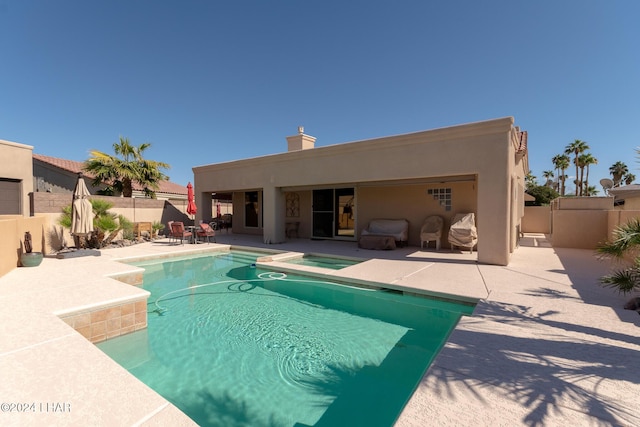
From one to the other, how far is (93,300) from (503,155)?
10.3 meters

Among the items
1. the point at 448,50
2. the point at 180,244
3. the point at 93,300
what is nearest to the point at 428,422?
the point at 93,300

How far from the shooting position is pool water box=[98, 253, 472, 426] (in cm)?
318

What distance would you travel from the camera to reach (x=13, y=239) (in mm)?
7312

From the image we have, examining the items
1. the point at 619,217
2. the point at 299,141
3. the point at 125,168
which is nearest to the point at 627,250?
the point at 619,217

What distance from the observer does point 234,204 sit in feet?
64.0

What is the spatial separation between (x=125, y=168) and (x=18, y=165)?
5.42 meters

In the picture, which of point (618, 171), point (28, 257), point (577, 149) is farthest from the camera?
point (618, 171)

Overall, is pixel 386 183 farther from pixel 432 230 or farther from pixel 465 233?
pixel 465 233

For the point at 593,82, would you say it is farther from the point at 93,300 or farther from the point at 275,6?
the point at 93,300

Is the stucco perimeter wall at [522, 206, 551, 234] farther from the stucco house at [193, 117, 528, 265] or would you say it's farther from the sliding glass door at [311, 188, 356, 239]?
the sliding glass door at [311, 188, 356, 239]

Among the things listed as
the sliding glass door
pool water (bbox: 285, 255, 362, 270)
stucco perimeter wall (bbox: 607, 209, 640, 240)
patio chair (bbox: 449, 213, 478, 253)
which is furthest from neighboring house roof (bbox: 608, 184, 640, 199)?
pool water (bbox: 285, 255, 362, 270)

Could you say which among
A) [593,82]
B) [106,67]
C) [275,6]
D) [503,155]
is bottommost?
[503,155]

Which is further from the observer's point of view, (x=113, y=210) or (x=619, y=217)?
(x=113, y=210)

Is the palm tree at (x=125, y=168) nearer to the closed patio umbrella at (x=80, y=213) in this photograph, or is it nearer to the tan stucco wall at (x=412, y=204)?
the closed patio umbrella at (x=80, y=213)
